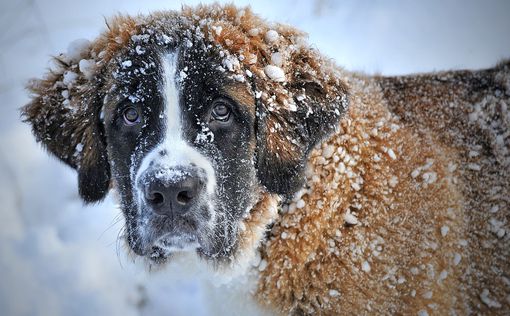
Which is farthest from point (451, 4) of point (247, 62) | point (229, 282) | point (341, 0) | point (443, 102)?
point (229, 282)

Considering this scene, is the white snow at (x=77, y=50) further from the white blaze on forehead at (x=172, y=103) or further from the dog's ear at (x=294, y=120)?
the dog's ear at (x=294, y=120)

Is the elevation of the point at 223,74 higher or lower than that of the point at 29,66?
lower

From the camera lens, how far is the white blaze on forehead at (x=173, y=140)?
6.91 feet

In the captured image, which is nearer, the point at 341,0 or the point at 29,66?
the point at 29,66

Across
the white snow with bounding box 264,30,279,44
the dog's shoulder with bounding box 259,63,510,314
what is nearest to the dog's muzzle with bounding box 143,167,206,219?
the dog's shoulder with bounding box 259,63,510,314

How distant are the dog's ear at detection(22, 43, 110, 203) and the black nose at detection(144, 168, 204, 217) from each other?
0.68 metres

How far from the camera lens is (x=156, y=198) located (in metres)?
2.08

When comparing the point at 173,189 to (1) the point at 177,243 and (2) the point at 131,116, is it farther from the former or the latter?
(2) the point at 131,116

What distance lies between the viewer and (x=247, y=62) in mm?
2336

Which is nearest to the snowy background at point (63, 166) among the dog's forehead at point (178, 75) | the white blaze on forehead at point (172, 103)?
the white blaze on forehead at point (172, 103)

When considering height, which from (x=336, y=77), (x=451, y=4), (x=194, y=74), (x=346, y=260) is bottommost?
(x=346, y=260)

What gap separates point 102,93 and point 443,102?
201cm

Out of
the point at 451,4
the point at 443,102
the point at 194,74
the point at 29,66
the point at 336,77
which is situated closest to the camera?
the point at 194,74

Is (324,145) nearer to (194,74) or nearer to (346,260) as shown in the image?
(346,260)
